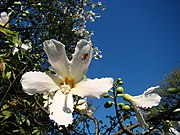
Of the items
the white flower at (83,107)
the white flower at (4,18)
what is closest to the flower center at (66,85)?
the white flower at (83,107)

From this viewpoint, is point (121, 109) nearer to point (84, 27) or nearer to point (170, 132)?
point (170, 132)

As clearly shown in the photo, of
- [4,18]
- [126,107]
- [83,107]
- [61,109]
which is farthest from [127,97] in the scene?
[4,18]

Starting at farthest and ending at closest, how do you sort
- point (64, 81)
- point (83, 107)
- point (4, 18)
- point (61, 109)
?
point (4, 18) → point (83, 107) → point (64, 81) → point (61, 109)

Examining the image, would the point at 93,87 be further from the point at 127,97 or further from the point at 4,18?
the point at 4,18

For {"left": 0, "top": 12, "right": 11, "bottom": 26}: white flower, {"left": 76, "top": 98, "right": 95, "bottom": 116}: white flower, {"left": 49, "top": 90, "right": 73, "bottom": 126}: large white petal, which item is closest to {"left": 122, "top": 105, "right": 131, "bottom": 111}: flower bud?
{"left": 76, "top": 98, "right": 95, "bottom": 116}: white flower

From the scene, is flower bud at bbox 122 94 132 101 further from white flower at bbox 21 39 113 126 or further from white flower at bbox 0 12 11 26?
white flower at bbox 0 12 11 26

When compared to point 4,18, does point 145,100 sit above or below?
below
